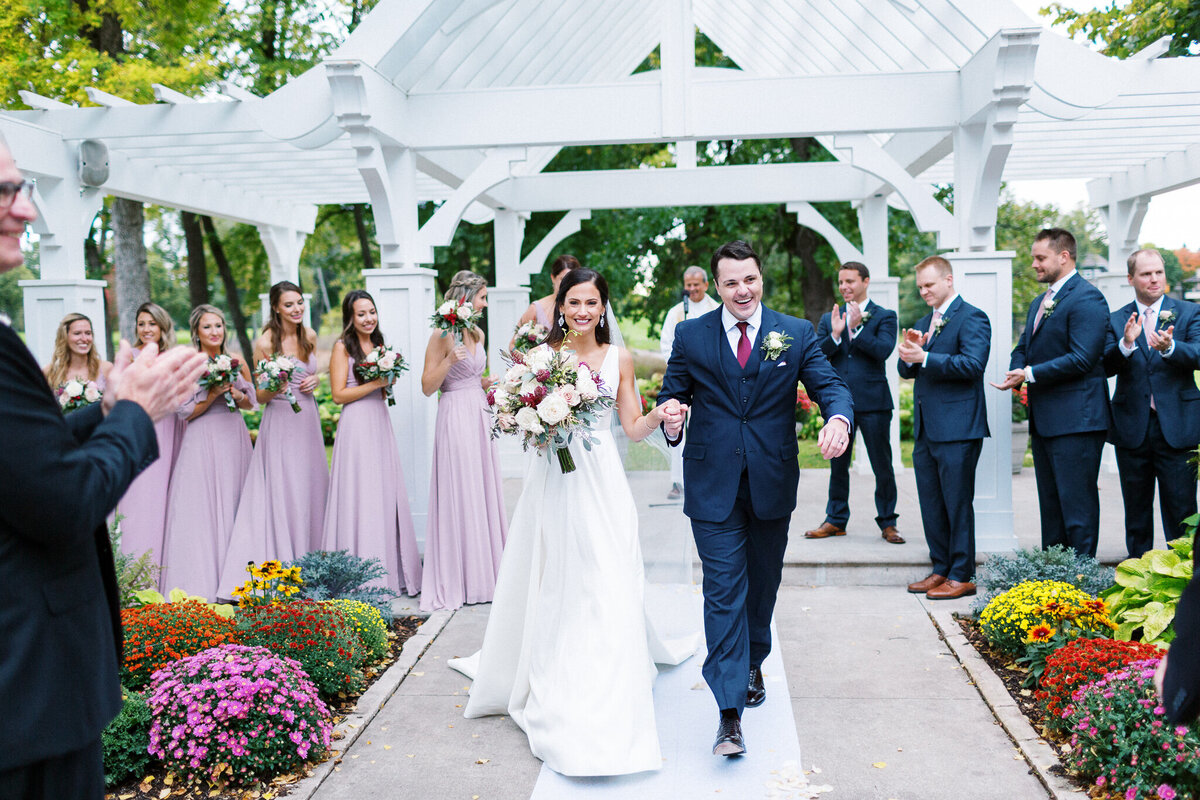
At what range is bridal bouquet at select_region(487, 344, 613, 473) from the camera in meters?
4.34

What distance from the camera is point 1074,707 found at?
4102 millimetres

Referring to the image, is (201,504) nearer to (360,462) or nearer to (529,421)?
(360,462)

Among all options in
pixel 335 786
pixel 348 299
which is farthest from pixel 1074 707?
pixel 348 299

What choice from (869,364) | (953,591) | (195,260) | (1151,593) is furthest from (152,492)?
(195,260)

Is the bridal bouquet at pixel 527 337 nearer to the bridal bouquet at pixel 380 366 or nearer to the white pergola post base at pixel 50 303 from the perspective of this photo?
the bridal bouquet at pixel 380 366

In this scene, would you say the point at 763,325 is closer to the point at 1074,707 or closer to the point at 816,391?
the point at 816,391

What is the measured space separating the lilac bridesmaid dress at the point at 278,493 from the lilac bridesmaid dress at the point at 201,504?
0.32 feet

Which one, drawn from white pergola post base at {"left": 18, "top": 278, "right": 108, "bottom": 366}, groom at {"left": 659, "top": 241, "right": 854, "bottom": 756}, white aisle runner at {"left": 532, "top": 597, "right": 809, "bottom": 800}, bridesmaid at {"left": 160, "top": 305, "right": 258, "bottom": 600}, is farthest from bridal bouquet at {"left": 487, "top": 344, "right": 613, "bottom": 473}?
white pergola post base at {"left": 18, "top": 278, "right": 108, "bottom": 366}

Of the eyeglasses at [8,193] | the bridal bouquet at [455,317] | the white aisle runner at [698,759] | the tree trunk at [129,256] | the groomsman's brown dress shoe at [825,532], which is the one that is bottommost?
the white aisle runner at [698,759]

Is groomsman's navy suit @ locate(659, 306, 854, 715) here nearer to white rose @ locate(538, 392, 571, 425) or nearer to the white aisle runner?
the white aisle runner

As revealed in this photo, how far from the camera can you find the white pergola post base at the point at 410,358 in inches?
290

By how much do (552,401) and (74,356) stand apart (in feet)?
13.7

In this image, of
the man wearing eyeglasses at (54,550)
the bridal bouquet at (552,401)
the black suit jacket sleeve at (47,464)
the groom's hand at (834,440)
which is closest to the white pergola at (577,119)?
the bridal bouquet at (552,401)

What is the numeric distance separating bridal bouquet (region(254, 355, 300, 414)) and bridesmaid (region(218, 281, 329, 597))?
0.23 ft
